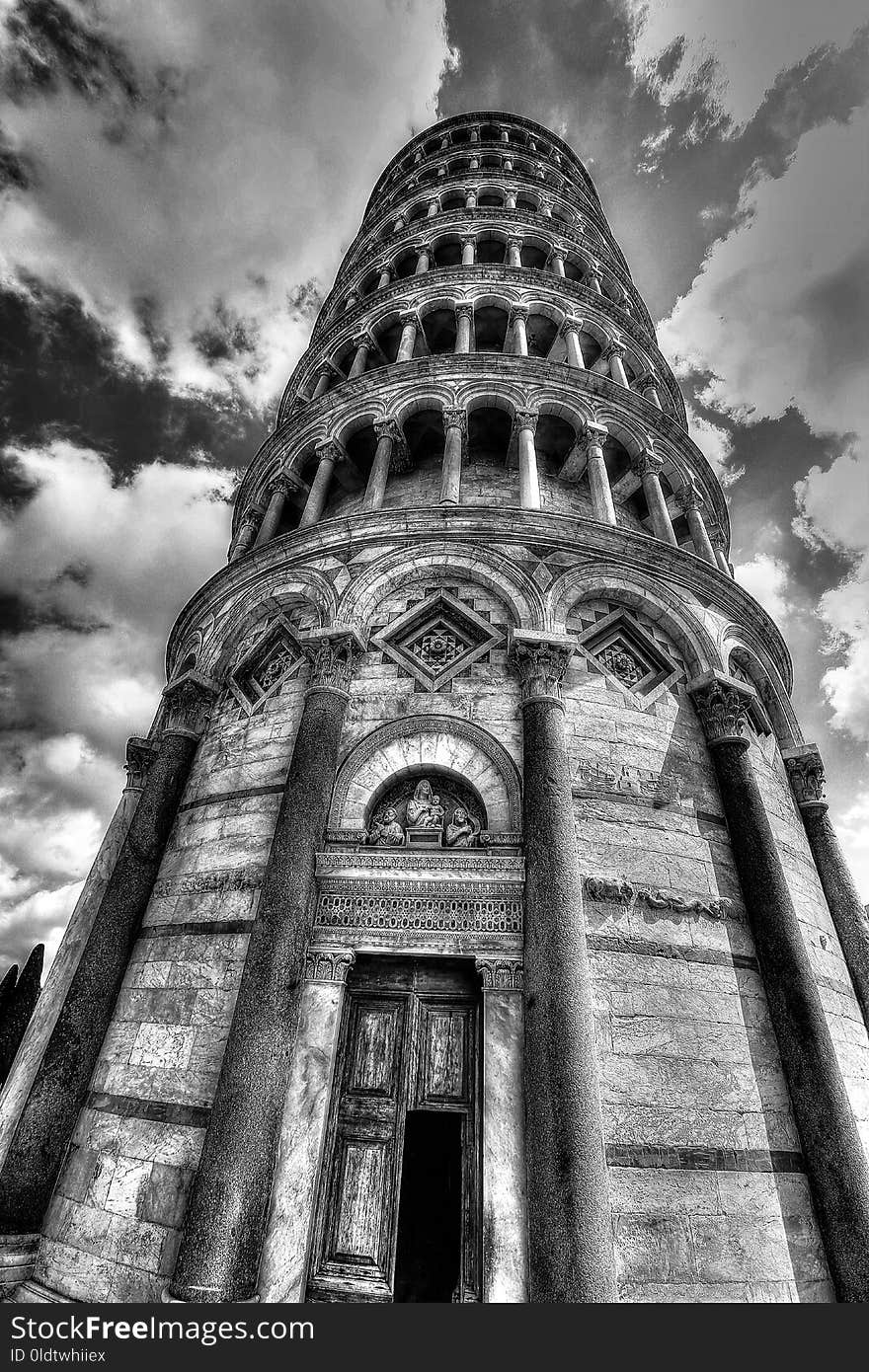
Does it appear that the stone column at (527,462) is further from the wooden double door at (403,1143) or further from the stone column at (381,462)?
the wooden double door at (403,1143)

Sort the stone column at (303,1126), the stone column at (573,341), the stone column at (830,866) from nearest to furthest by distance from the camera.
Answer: the stone column at (303,1126), the stone column at (830,866), the stone column at (573,341)

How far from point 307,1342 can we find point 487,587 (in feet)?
24.5

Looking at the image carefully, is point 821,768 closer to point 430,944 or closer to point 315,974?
point 430,944

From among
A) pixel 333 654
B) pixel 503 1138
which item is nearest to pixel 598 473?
pixel 333 654

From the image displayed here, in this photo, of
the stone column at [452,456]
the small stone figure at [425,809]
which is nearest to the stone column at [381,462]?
the stone column at [452,456]

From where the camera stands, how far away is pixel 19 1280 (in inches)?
219

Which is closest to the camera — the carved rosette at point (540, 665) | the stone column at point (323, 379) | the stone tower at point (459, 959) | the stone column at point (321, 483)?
the stone tower at point (459, 959)

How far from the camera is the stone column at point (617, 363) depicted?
13.2m

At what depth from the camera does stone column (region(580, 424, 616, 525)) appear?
9.96 m

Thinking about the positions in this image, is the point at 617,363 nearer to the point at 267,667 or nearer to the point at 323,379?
the point at 323,379

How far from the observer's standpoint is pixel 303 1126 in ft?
17.5

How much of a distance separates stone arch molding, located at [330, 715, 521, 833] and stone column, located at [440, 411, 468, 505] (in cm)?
372

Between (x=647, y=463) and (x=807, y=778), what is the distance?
6190mm

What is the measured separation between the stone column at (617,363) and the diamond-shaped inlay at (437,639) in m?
8.05
